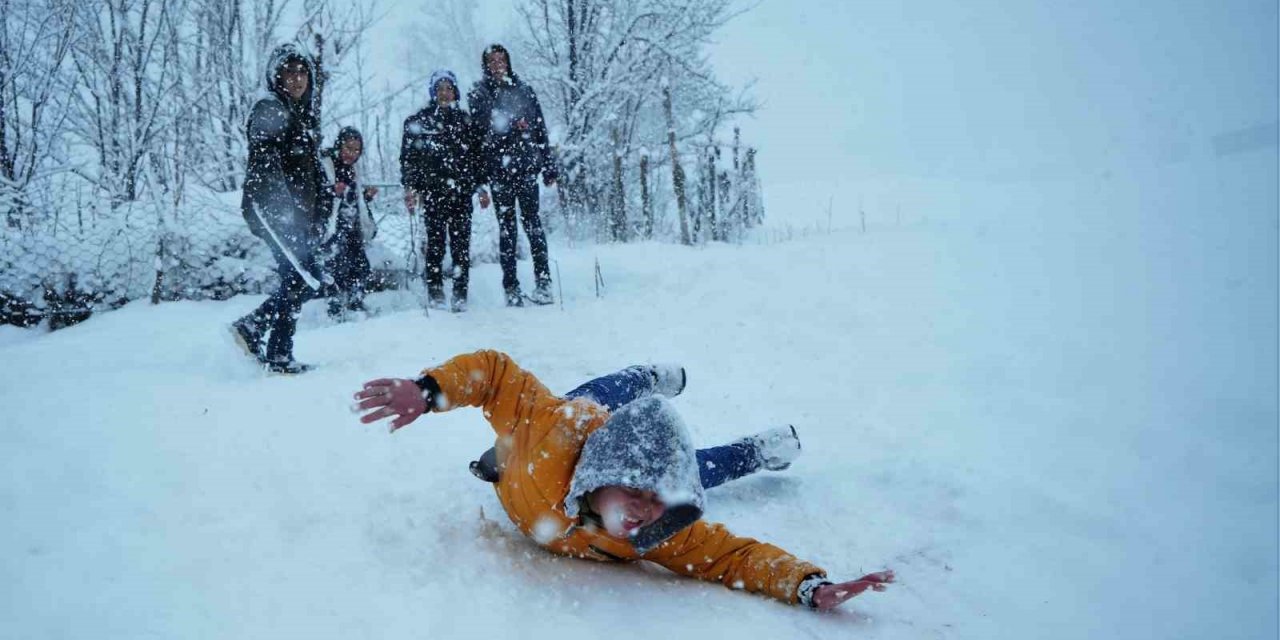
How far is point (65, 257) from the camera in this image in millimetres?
4711

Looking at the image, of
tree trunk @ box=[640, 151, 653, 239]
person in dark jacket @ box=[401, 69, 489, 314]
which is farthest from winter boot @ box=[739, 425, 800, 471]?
tree trunk @ box=[640, 151, 653, 239]

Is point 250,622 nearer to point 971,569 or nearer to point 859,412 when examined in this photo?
point 971,569

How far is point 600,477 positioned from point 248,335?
100 inches

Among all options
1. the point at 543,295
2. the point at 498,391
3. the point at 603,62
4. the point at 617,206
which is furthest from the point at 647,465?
the point at 603,62

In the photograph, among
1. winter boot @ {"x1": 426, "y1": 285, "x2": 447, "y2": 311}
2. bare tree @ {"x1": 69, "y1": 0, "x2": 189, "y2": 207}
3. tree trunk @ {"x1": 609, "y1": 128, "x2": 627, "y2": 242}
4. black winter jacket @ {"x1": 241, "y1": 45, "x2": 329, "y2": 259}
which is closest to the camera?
black winter jacket @ {"x1": 241, "y1": 45, "x2": 329, "y2": 259}

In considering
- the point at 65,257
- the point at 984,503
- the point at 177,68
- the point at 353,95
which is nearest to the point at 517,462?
Result: the point at 984,503

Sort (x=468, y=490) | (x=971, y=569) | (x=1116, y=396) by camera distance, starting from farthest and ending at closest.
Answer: (x=1116, y=396), (x=468, y=490), (x=971, y=569)

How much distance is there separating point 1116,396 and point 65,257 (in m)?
6.89

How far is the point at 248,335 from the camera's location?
3178 millimetres

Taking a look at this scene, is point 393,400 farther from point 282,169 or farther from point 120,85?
point 120,85

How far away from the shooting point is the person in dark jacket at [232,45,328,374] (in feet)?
10.3

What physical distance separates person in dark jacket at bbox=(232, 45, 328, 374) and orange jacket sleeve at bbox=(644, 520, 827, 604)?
2379 mm

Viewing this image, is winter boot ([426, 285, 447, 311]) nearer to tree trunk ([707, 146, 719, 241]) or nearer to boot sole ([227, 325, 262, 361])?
boot sole ([227, 325, 262, 361])

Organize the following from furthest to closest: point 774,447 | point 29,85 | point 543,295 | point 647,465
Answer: point 29,85 → point 543,295 → point 774,447 → point 647,465
